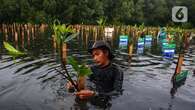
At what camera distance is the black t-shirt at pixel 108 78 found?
313 inches

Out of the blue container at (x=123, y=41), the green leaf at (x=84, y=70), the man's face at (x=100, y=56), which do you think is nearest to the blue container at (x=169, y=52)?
the blue container at (x=123, y=41)

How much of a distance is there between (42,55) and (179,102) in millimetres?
11192

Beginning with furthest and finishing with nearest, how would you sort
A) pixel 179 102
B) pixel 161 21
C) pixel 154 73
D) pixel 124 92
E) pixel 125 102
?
1. pixel 161 21
2. pixel 154 73
3. pixel 124 92
4. pixel 179 102
5. pixel 125 102

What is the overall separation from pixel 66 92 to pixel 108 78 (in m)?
2.37

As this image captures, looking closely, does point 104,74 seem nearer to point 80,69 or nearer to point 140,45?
point 80,69

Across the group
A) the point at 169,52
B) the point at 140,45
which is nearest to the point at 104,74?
the point at 169,52

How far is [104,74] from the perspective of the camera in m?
8.25

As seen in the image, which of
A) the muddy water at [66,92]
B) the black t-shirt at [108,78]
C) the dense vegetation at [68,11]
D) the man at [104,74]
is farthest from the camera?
the dense vegetation at [68,11]

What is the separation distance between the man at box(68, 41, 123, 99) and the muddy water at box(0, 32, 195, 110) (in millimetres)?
542

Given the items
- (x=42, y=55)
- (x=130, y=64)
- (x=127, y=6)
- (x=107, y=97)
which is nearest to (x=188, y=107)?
(x=107, y=97)

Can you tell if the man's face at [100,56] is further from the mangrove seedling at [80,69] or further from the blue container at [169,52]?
the blue container at [169,52]

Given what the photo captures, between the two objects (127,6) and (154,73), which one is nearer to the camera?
(154,73)

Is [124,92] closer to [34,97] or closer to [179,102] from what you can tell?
[179,102]

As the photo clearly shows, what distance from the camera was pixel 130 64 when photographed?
16.8 meters
